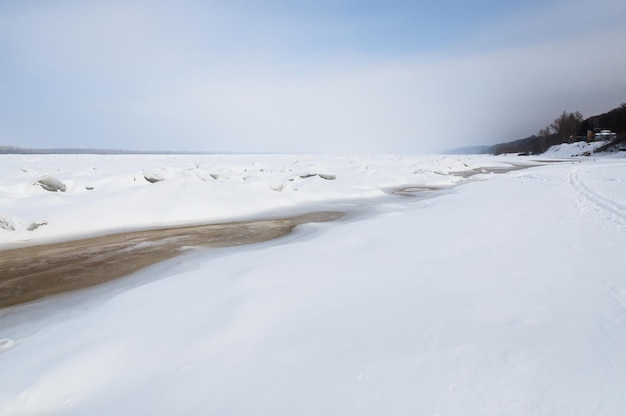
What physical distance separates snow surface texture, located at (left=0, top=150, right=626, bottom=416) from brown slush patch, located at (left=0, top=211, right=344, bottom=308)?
694mm

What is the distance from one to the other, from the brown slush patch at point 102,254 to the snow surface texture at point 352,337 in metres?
0.69

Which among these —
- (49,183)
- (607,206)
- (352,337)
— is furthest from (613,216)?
(49,183)

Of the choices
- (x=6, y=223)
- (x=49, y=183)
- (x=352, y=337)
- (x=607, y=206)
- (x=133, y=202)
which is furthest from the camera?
(x=49, y=183)

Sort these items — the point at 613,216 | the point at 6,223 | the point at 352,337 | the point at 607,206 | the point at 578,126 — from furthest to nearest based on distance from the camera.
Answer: the point at 578,126 → the point at 6,223 → the point at 607,206 → the point at 613,216 → the point at 352,337

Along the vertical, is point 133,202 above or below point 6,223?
above

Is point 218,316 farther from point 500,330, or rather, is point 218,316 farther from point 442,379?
point 500,330

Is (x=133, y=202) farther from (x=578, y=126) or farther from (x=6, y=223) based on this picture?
(x=578, y=126)

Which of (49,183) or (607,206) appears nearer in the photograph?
(607,206)

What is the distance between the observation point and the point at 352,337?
213 centimetres

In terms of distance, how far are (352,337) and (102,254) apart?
4.96 metres

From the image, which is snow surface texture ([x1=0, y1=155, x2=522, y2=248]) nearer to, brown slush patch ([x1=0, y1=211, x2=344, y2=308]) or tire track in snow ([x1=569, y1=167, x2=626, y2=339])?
brown slush patch ([x1=0, y1=211, x2=344, y2=308])

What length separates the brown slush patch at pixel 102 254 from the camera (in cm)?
416

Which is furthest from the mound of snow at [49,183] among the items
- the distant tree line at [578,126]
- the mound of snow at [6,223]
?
the distant tree line at [578,126]

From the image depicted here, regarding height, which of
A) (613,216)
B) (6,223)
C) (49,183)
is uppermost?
(49,183)
